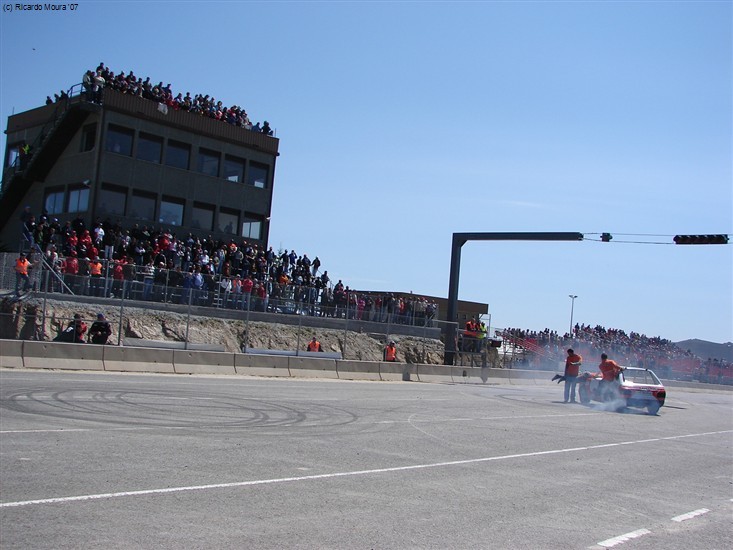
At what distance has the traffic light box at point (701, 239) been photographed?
97.1ft

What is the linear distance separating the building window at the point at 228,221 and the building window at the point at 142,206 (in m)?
4.32

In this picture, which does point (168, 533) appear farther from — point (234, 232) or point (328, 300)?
point (234, 232)

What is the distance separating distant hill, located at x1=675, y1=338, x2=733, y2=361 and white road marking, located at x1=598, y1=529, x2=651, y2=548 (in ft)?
347

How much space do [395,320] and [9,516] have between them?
29816 mm

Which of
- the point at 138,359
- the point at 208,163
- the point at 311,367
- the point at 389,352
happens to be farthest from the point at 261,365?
the point at 208,163

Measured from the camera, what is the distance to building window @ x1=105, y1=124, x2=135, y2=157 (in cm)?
3872

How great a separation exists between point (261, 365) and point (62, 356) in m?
7.21

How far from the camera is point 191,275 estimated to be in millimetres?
28578

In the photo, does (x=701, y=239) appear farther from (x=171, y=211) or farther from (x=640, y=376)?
(x=171, y=211)

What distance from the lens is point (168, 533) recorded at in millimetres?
6199

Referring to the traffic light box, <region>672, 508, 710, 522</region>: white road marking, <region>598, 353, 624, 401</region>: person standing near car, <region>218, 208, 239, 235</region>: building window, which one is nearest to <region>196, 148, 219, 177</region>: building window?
<region>218, 208, 239, 235</region>: building window

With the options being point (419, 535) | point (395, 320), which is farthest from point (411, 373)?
point (419, 535)

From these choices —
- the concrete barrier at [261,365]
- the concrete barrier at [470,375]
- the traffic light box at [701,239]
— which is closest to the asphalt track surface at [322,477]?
the concrete barrier at [261,365]

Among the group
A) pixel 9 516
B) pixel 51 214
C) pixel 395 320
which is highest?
pixel 51 214
